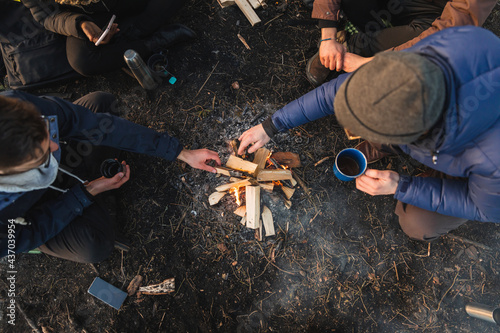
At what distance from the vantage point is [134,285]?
3.06 m

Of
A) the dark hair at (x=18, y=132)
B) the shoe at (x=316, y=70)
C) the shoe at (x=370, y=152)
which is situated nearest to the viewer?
the dark hair at (x=18, y=132)

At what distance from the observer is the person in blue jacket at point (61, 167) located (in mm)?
1830

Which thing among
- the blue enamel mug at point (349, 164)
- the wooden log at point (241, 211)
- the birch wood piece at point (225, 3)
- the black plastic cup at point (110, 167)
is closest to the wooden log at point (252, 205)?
the wooden log at point (241, 211)

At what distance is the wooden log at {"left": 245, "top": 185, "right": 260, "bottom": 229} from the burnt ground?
0.21 m

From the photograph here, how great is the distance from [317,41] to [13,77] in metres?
3.66

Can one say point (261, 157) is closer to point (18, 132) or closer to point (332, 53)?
point (332, 53)

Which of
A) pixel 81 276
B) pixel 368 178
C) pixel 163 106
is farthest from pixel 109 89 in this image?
pixel 368 178

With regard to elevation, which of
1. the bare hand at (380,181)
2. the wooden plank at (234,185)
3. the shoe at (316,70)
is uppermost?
the shoe at (316,70)

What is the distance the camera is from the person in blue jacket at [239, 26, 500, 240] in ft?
4.78

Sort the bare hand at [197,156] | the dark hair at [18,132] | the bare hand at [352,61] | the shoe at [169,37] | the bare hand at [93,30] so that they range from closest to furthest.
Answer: the dark hair at [18,132], the bare hand at [197,156], the bare hand at [352,61], the bare hand at [93,30], the shoe at [169,37]

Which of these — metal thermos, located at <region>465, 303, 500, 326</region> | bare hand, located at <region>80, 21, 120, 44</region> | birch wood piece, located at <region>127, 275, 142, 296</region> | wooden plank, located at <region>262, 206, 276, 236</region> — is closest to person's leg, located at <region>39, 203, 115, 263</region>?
birch wood piece, located at <region>127, 275, 142, 296</region>

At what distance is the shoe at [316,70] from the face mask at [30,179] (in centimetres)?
271

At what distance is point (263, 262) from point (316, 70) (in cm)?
221

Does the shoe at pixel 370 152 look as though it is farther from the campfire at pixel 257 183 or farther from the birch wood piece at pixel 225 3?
the birch wood piece at pixel 225 3
